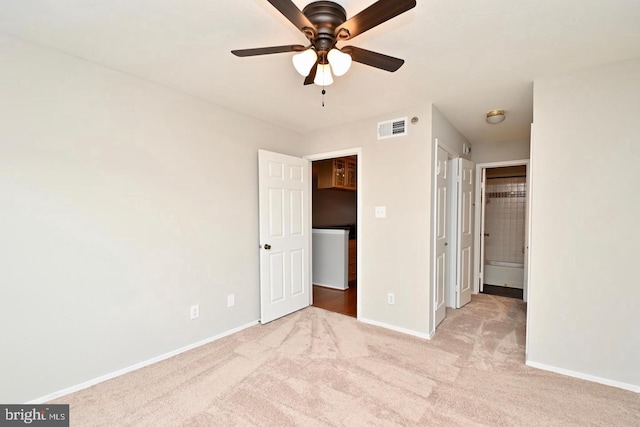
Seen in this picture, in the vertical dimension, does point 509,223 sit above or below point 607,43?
below

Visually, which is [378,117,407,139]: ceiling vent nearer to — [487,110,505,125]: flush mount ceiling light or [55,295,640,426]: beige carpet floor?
[487,110,505,125]: flush mount ceiling light

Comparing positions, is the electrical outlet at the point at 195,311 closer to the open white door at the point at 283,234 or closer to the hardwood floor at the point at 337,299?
the open white door at the point at 283,234

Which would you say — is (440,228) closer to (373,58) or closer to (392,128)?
(392,128)

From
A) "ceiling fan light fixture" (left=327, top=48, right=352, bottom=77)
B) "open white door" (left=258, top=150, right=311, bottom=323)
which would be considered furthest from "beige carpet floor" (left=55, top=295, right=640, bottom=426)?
"ceiling fan light fixture" (left=327, top=48, right=352, bottom=77)

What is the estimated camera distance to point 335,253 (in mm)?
4691

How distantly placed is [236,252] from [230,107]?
1527 mm

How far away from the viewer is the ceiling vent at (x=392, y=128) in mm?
2953

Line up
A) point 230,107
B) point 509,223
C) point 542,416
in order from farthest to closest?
1. point 509,223
2. point 230,107
3. point 542,416

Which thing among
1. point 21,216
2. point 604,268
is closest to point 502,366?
point 604,268

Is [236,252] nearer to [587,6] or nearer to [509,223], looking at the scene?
[587,6]

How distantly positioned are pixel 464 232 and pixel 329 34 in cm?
333

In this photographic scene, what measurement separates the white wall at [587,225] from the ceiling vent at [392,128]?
3.63 feet

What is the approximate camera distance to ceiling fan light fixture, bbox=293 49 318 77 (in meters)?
1.52

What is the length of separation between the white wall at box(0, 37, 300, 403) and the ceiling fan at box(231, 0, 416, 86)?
1.39 m
